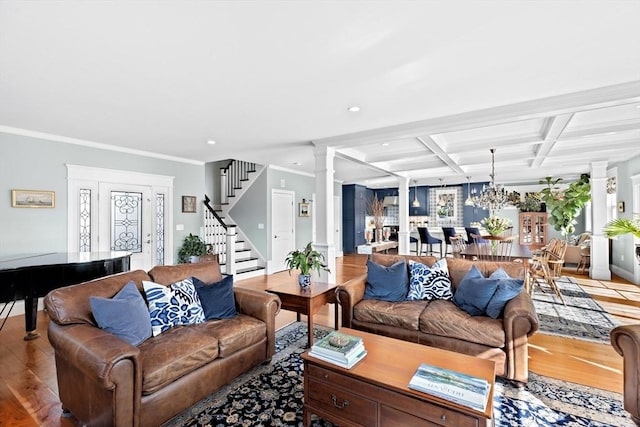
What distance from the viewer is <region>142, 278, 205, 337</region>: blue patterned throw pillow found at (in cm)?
239

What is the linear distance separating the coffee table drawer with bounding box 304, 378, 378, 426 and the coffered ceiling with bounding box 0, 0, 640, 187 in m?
2.23

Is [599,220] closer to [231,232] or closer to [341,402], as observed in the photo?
[341,402]

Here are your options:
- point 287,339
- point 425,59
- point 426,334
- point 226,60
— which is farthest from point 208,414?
point 425,59

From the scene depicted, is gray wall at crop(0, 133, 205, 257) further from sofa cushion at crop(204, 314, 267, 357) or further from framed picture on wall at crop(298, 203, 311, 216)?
framed picture on wall at crop(298, 203, 311, 216)

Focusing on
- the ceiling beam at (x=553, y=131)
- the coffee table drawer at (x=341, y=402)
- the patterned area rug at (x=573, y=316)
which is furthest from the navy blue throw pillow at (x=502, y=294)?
the ceiling beam at (x=553, y=131)

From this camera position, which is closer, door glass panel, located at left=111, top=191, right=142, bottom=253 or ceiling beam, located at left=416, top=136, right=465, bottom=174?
ceiling beam, located at left=416, top=136, right=465, bottom=174

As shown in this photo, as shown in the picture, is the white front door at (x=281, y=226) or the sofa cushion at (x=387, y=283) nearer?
the sofa cushion at (x=387, y=283)

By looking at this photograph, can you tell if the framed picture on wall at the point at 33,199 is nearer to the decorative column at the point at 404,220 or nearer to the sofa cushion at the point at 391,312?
the sofa cushion at the point at 391,312

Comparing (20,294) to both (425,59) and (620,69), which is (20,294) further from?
(620,69)

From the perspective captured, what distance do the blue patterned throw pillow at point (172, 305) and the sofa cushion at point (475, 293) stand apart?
2.39 meters

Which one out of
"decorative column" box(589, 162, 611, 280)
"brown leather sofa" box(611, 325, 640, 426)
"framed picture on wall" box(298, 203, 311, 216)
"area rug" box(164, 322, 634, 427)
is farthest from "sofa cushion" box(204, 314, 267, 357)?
"decorative column" box(589, 162, 611, 280)

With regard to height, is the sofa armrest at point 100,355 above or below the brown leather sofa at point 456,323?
above

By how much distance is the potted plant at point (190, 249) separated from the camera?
583cm

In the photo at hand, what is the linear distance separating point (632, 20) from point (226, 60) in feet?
8.73
